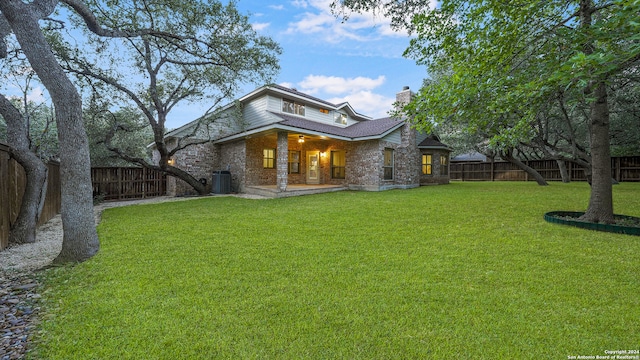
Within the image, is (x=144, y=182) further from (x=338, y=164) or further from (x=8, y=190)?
(x=338, y=164)

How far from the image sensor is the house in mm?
12695

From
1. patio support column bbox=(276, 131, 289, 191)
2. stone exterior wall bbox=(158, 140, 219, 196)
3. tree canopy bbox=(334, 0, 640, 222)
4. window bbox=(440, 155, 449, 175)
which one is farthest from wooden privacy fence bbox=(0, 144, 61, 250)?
window bbox=(440, 155, 449, 175)

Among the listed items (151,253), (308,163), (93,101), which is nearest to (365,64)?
(308,163)

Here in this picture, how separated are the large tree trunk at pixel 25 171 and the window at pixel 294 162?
34.1ft

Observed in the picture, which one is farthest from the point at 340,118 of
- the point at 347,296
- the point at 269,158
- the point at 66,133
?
the point at 347,296

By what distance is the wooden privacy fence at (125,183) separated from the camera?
11219 millimetres

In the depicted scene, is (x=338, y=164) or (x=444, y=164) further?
(x=444, y=164)

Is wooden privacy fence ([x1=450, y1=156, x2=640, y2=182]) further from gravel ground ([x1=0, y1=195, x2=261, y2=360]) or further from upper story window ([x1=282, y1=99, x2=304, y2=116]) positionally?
gravel ground ([x1=0, y1=195, x2=261, y2=360])

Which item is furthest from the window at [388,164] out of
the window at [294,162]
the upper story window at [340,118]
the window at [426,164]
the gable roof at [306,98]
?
the window at [294,162]

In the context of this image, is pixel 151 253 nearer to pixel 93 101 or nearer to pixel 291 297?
pixel 291 297

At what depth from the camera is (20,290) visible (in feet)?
9.41

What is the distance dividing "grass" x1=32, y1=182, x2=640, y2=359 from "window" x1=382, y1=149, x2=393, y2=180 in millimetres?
8738

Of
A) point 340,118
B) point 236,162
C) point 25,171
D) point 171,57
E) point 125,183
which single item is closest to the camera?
point 25,171

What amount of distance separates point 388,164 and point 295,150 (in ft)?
16.9
